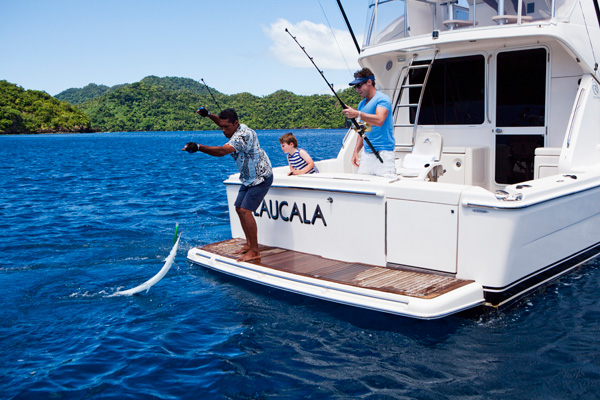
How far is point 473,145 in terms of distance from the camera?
791 cm

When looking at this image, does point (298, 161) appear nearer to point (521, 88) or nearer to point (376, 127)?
point (376, 127)

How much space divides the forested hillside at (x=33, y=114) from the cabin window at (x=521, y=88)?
129 m

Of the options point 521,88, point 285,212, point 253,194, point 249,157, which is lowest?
point 285,212

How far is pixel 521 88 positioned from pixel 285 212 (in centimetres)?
373

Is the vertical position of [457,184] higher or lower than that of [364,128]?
lower

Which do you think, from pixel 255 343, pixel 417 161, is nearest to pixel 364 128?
pixel 417 161

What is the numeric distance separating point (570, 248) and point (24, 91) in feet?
495

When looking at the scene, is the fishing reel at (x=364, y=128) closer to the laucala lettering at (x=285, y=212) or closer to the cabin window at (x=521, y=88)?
the laucala lettering at (x=285, y=212)

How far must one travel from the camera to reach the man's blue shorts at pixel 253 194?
5941 millimetres

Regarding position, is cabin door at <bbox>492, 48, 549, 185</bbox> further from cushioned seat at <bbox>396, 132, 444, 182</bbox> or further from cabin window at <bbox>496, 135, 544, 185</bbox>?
cushioned seat at <bbox>396, 132, 444, 182</bbox>

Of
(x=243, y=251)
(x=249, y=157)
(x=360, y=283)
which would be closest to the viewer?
(x=360, y=283)

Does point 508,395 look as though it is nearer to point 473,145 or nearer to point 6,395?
point 6,395

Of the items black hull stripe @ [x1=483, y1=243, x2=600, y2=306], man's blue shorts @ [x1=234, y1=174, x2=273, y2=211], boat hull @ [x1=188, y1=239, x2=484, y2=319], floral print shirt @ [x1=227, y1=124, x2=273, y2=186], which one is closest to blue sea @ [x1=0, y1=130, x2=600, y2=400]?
black hull stripe @ [x1=483, y1=243, x2=600, y2=306]

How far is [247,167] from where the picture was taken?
584 cm
